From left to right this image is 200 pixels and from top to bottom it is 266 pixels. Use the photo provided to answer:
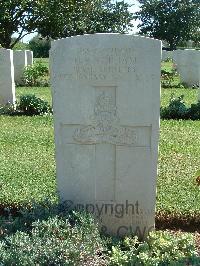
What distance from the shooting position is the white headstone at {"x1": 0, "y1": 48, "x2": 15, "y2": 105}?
1059 cm

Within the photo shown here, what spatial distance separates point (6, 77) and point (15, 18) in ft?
51.4

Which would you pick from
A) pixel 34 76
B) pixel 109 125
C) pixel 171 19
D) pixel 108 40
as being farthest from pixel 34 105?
pixel 171 19

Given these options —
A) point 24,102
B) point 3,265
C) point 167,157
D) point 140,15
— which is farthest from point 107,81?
point 140,15

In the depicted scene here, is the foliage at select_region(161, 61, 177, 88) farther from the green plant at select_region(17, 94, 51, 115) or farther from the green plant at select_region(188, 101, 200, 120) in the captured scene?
the green plant at select_region(17, 94, 51, 115)

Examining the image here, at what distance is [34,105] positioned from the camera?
10.3 metres

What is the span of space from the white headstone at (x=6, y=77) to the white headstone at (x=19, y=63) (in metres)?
5.26

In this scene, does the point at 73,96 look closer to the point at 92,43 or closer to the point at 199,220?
the point at 92,43

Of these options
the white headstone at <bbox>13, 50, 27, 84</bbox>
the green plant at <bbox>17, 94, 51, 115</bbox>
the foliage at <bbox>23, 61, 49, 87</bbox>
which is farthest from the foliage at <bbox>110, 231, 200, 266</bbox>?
the foliage at <bbox>23, 61, 49, 87</bbox>

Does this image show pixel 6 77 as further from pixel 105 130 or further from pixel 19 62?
pixel 105 130

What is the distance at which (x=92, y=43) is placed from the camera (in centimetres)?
364

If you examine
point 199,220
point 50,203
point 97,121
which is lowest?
point 199,220

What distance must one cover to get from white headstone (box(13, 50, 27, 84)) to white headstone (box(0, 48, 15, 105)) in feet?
17.3

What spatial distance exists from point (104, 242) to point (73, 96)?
1.18 metres

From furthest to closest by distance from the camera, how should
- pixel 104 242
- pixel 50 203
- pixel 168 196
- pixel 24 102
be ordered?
pixel 24 102, pixel 168 196, pixel 50 203, pixel 104 242
